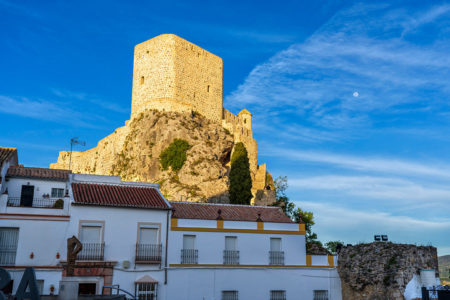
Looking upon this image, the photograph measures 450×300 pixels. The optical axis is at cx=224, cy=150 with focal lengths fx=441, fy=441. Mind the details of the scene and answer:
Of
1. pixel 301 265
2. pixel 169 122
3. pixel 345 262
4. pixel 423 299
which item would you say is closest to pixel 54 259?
pixel 301 265

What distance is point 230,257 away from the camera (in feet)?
88.5

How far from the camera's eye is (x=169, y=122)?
6056cm

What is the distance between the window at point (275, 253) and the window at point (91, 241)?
10475 millimetres

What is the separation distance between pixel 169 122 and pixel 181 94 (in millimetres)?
5291

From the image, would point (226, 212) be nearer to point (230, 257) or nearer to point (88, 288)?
point (230, 257)

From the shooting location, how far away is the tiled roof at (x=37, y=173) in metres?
28.0

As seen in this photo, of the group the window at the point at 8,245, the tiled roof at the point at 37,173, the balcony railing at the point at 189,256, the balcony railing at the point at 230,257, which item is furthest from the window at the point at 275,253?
the window at the point at 8,245

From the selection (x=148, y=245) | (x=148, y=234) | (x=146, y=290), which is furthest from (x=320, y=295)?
(x=148, y=234)

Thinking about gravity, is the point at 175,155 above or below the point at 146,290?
above

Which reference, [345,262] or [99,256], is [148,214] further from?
[345,262]

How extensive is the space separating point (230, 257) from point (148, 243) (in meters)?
5.13

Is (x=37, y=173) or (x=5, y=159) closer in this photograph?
(x=5, y=159)

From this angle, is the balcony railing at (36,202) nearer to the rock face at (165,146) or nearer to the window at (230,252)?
the window at (230,252)

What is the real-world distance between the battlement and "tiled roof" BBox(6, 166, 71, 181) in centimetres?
3308
